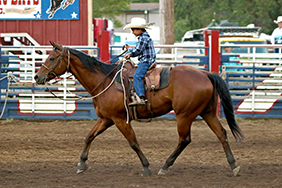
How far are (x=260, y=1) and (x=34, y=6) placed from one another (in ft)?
87.5

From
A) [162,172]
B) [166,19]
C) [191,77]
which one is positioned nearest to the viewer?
[162,172]

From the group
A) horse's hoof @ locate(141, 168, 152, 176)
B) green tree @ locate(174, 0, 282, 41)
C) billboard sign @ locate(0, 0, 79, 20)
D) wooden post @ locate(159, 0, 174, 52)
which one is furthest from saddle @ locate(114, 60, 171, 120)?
green tree @ locate(174, 0, 282, 41)

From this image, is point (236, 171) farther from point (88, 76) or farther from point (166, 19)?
point (166, 19)

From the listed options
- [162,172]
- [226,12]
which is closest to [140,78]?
[162,172]

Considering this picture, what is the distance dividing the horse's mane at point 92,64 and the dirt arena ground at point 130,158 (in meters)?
1.49

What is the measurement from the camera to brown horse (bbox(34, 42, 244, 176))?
21.8 feet

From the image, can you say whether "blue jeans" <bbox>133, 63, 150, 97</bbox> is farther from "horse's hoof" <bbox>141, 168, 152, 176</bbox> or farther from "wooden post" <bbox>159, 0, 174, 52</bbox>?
"wooden post" <bbox>159, 0, 174, 52</bbox>

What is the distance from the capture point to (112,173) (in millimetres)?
6555

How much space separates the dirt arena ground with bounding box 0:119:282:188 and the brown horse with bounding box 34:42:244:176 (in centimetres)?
35

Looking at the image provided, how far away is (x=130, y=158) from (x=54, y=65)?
207 centimetres

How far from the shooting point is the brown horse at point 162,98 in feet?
21.8

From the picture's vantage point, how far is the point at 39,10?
13.8m

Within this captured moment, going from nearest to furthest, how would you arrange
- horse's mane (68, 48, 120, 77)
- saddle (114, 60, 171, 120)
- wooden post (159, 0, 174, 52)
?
saddle (114, 60, 171, 120) < horse's mane (68, 48, 120, 77) < wooden post (159, 0, 174, 52)

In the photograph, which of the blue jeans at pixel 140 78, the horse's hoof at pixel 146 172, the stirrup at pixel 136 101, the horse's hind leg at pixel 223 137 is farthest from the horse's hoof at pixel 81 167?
the horse's hind leg at pixel 223 137
